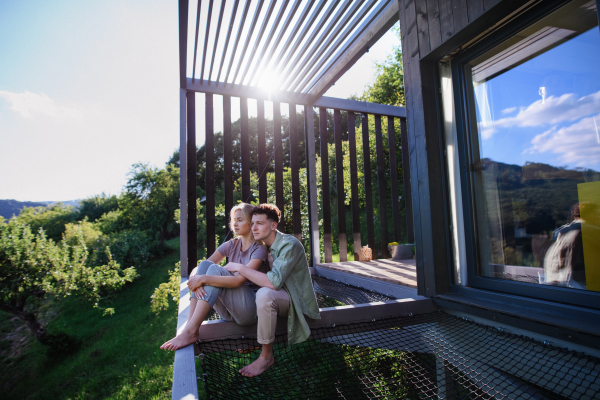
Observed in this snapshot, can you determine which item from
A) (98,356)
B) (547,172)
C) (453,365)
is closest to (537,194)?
(547,172)

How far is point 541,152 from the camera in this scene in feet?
5.96

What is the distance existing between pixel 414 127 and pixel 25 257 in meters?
9.77

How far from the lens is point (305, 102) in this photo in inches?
179

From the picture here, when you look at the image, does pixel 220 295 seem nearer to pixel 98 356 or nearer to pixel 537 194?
pixel 537 194

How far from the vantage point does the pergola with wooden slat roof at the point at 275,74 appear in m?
2.74

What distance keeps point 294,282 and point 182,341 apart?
2.28 ft

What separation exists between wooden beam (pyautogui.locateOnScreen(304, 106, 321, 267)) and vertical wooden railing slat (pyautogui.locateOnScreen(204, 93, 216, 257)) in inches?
54.0

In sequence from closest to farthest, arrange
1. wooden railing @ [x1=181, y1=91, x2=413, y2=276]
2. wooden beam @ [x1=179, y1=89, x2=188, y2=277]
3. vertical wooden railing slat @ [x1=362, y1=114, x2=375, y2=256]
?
wooden beam @ [x1=179, y1=89, x2=188, y2=277]
wooden railing @ [x1=181, y1=91, x2=413, y2=276]
vertical wooden railing slat @ [x1=362, y1=114, x2=375, y2=256]

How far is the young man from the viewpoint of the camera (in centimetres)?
172

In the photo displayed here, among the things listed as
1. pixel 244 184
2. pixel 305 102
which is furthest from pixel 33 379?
pixel 305 102

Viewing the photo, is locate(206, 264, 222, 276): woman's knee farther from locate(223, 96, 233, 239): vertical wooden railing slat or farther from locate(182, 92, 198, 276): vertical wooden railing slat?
locate(223, 96, 233, 239): vertical wooden railing slat

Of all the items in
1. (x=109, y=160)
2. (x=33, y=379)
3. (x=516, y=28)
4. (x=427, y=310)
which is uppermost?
(x=109, y=160)

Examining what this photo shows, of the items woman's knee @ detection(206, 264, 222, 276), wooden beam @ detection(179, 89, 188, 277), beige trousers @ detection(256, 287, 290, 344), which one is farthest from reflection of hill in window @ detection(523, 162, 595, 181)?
wooden beam @ detection(179, 89, 188, 277)

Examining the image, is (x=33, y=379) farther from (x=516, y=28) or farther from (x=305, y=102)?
(x=516, y=28)
